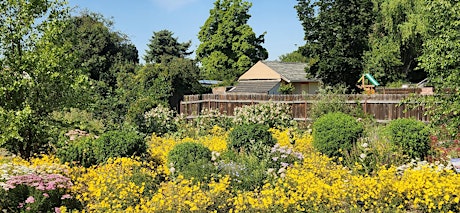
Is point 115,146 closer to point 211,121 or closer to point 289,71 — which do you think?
point 211,121

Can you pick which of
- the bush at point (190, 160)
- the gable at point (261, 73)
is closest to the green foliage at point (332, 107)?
the bush at point (190, 160)

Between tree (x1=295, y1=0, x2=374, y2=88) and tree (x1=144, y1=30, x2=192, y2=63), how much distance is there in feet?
101

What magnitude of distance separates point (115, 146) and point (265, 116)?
7266mm

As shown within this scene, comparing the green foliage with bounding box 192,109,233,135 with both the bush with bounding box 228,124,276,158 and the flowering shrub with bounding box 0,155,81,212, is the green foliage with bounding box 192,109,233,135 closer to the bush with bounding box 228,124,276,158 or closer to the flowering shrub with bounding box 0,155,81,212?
the bush with bounding box 228,124,276,158

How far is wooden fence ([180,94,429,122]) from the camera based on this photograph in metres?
16.0

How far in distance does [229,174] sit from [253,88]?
91.6ft

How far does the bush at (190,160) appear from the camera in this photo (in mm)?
7417

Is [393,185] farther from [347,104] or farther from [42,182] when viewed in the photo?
[347,104]

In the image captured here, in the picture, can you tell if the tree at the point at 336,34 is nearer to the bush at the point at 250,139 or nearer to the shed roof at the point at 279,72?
the shed roof at the point at 279,72

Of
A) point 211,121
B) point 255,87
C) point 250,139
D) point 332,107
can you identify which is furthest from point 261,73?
point 250,139

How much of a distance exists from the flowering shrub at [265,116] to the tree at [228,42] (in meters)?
30.5

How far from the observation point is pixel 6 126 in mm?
8367

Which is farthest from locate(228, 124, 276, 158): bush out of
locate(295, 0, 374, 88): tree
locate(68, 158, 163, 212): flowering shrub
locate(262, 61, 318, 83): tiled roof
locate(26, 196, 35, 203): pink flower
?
locate(262, 61, 318, 83): tiled roof

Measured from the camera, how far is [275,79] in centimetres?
3978
